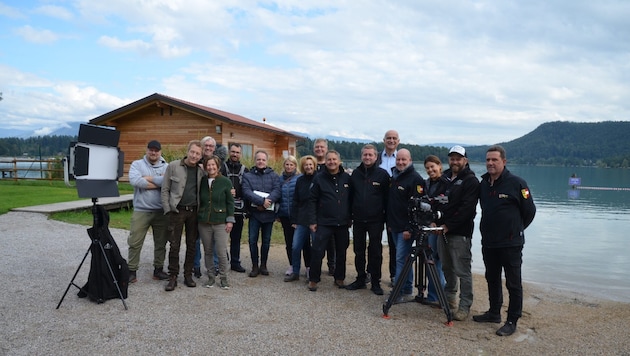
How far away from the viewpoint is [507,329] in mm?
4270

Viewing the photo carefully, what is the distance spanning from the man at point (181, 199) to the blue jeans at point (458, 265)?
10.0ft

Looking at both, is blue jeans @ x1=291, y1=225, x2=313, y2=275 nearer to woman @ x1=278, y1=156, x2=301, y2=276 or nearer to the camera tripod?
woman @ x1=278, y1=156, x2=301, y2=276

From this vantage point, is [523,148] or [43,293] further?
[523,148]

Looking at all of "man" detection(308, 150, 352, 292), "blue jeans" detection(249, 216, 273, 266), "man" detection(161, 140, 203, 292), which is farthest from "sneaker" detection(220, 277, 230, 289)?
"man" detection(308, 150, 352, 292)

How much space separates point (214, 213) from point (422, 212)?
260 cm

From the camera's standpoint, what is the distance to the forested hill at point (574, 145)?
101300 mm

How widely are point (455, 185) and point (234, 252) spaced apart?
3.49m

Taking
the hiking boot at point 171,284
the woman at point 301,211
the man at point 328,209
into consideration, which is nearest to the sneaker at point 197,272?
the hiking boot at point 171,284

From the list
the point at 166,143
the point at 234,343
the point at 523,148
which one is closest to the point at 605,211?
the point at 166,143

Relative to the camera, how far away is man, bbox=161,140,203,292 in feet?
17.3

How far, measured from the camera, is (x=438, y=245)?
486 centimetres

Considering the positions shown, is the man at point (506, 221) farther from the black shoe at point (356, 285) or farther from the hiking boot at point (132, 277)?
the hiking boot at point (132, 277)

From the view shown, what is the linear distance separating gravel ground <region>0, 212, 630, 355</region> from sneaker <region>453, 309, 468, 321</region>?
7 centimetres

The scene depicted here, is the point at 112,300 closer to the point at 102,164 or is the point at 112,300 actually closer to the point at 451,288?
the point at 102,164
